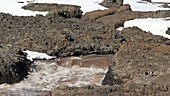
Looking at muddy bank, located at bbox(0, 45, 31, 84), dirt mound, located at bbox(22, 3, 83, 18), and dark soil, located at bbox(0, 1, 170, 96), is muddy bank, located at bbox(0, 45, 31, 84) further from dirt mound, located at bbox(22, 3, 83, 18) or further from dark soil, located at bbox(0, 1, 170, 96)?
dirt mound, located at bbox(22, 3, 83, 18)

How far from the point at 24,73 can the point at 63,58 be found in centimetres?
276

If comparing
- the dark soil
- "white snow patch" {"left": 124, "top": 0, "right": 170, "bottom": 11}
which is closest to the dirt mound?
the dark soil

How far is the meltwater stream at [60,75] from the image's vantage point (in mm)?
13055

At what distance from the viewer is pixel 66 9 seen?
25.5 metres

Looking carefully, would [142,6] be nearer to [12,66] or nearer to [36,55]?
[36,55]

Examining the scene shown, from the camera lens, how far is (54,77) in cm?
1449

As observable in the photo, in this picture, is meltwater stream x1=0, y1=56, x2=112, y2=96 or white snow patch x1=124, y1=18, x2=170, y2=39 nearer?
meltwater stream x1=0, y1=56, x2=112, y2=96

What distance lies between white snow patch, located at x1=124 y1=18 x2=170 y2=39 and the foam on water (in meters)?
7.31

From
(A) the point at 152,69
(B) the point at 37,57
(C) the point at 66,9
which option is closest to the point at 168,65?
(A) the point at 152,69

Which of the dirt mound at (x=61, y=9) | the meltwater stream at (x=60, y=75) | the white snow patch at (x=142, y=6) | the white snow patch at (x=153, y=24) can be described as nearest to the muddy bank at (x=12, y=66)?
the meltwater stream at (x=60, y=75)

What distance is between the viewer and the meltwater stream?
1306cm

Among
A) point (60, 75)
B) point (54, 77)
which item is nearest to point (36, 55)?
point (60, 75)

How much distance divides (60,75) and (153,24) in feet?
32.4

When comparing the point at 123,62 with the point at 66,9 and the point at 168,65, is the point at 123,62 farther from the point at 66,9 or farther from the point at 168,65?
the point at 66,9
